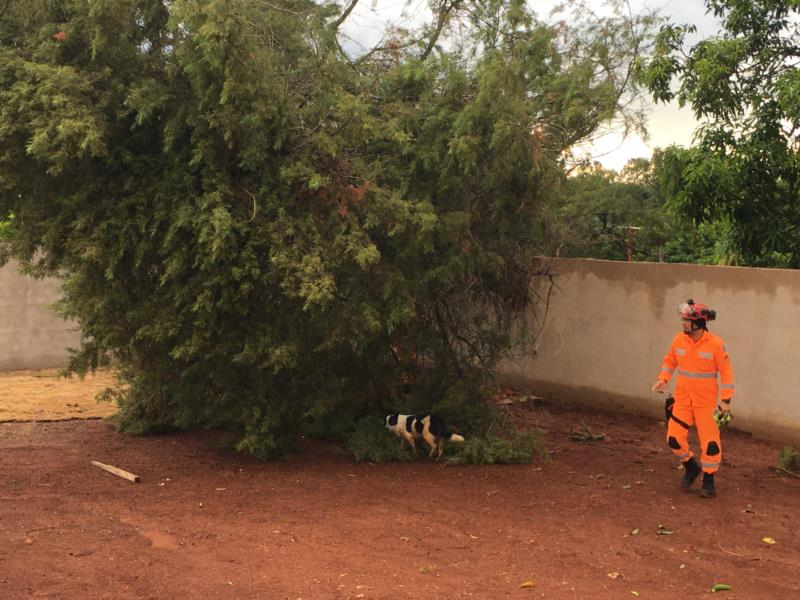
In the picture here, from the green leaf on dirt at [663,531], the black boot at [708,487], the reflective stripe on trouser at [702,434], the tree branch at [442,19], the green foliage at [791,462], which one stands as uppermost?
the tree branch at [442,19]

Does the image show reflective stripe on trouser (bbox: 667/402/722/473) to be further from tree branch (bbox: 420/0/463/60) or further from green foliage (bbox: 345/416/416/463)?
tree branch (bbox: 420/0/463/60)

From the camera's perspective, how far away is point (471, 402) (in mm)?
10008

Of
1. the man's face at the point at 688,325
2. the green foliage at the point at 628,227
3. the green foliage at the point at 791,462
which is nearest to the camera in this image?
the man's face at the point at 688,325

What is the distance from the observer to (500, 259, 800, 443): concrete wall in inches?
410

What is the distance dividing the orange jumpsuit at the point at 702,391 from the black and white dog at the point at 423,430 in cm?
233

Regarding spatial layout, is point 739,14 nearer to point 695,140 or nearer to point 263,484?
point 695,140

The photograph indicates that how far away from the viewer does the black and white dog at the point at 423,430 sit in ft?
→ 30.8

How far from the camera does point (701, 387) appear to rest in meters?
8.14

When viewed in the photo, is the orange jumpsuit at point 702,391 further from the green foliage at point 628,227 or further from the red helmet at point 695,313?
the green foliage at point 628,227

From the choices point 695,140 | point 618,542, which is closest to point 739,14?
point 695,140

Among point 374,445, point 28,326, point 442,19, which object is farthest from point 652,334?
point 28,326

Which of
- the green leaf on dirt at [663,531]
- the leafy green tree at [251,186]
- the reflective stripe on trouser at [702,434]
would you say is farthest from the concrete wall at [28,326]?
the green leaf on dirt at [663,531]

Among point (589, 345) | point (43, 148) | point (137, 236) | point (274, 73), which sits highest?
point (274, 73)

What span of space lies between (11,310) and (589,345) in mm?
10039
